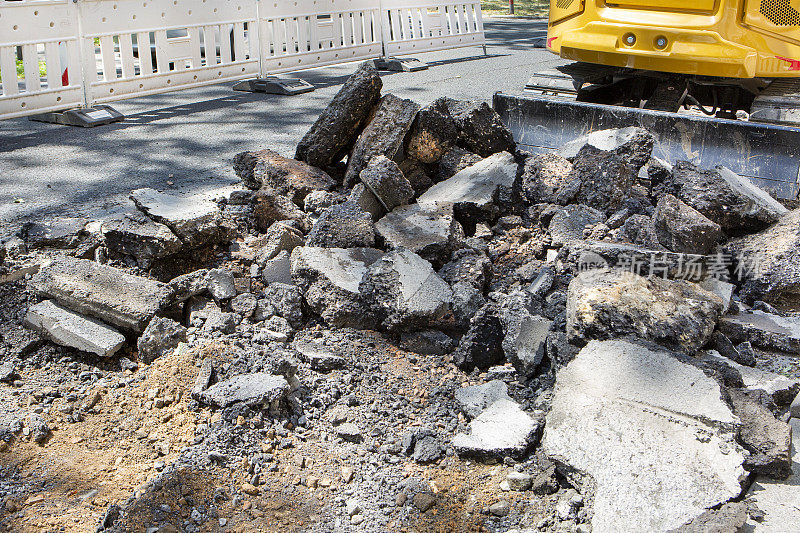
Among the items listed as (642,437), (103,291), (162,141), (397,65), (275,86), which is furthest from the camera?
(397,65)

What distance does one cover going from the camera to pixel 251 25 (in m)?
9.94

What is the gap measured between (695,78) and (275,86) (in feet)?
17.8

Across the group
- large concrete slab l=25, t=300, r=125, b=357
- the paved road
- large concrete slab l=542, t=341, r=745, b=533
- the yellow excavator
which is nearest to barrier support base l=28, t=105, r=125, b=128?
the paved road

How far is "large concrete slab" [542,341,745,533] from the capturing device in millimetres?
2555

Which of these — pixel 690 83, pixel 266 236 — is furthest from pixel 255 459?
pixel 690 83

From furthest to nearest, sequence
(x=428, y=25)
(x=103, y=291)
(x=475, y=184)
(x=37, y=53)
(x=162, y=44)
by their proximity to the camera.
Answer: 1. (x=428, y=25)
2. (x=162, y=44)
3. (x=37, y=53)
4. (x=475, y=184)
5. (x=103, y=291)

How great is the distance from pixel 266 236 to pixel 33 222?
4.67 feet

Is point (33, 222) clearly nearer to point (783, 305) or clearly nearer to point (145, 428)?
point (145, 428)

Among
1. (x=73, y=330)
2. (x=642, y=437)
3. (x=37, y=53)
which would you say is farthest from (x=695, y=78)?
(x=37, y=53)

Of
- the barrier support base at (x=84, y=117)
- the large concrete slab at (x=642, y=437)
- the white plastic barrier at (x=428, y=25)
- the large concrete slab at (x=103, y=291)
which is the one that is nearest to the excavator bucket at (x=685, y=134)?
the large concrete slab at (x=642, y=437)

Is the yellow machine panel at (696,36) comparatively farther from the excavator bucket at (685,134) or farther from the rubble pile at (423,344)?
the rubble pile at (423,344)

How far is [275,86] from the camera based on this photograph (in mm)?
9516

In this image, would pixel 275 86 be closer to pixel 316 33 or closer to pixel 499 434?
pixel 316 33

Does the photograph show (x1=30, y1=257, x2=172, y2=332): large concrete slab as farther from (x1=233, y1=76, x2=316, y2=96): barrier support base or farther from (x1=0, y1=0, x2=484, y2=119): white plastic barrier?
(x1=233, y1=76, x2=316, y2=96): barrier support base
